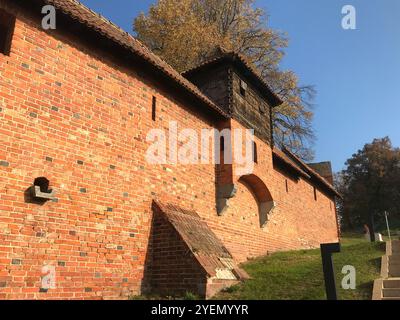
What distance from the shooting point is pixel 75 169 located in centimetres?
715

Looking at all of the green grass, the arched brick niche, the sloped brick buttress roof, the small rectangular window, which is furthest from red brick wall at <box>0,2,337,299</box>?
the arched brick niche

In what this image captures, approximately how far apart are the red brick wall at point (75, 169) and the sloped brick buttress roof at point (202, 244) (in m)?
0.45

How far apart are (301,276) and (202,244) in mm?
2533

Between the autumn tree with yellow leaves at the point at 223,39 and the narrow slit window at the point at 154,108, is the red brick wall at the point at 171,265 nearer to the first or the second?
the narrow slit window at the point at 154,108

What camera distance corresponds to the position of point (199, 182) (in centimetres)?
1096

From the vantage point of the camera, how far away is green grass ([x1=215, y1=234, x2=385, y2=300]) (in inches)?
296

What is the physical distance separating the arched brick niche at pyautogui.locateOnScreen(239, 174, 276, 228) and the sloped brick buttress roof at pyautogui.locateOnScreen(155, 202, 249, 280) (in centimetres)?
474

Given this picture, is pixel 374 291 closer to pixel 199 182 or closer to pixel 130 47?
pixel 199 182

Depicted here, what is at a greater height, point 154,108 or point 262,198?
point 154,108

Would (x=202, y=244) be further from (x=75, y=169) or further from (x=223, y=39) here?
(x=223, y=39)

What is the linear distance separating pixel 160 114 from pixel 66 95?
296cm

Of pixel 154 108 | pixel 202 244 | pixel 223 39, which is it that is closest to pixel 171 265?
pixel 202 244
